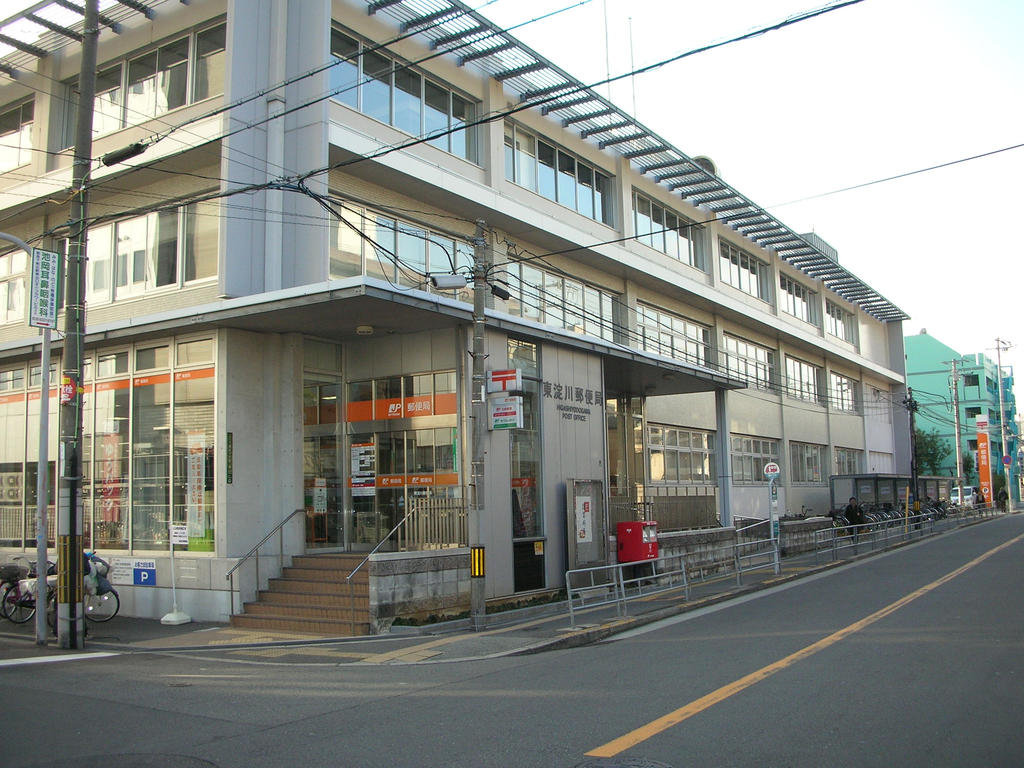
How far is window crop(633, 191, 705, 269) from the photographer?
3033cm

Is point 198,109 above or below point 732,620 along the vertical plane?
above

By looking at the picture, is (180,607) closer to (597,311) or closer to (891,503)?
(597,311)

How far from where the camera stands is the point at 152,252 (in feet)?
60.7

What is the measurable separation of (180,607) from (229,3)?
466 inches

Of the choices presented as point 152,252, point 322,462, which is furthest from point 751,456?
point 152,252

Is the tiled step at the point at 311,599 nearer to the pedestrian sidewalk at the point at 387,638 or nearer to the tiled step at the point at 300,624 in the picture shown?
the tiled step at the point at 300,624

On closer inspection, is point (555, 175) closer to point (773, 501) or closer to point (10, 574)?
point (773, 501)

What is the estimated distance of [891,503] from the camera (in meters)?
43.5

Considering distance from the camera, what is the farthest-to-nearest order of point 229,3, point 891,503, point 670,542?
point 891,503 < point 670,542 < point 229,3

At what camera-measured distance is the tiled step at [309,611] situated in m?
14.7

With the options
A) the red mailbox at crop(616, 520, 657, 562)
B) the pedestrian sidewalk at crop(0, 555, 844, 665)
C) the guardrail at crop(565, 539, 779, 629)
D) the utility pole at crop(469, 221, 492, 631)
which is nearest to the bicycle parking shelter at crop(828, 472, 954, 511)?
the guardrail at crop(565, 539, 779, 629)

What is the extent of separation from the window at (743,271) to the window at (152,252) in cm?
2319

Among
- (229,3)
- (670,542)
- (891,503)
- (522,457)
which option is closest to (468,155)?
(229,3)

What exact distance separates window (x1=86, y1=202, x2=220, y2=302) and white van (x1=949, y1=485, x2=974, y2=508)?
54971mm
